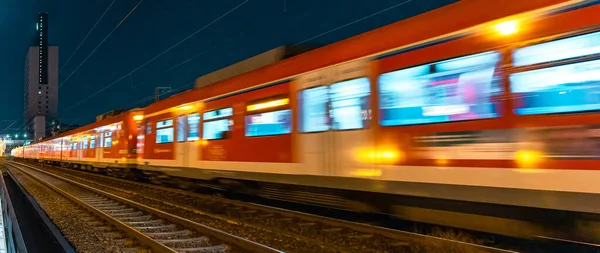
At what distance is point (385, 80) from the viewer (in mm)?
5812

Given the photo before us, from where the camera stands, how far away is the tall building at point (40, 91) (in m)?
73.5

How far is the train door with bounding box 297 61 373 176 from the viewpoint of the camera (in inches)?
242

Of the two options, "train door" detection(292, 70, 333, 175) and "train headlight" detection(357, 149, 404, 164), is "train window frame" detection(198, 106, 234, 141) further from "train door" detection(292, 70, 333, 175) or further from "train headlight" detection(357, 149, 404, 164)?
"train headlight" detection(357, 149, 404, 164)

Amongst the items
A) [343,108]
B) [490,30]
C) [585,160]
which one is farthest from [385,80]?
[585,160]

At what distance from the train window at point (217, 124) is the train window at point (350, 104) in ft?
10.5

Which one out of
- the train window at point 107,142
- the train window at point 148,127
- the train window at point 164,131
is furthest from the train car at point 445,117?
the train window at point 107,142

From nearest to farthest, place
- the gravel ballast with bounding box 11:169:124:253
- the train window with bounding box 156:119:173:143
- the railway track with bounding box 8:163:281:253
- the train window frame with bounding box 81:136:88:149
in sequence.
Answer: the railway track with bounding box 8:163:281:253 → the gravel ballast with bounding box 11:169:124:253 → the train window with bounding box 156:119:173:143 → the train window frame with bounding box 81:136:88:149

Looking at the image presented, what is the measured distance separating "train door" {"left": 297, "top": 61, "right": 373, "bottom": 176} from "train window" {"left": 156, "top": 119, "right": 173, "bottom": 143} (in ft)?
20.1

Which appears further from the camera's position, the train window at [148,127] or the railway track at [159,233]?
the train window at [148,127]

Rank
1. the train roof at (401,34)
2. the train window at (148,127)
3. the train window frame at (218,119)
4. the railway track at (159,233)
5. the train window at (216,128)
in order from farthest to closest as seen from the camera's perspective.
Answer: the train window at (148,127) → the train window at (216,128) → the train window frame at (218,119) → the railway track at (159,233) → the train roof at (401,34)

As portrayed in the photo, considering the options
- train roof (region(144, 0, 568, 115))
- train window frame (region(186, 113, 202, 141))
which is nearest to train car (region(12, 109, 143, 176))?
train window frame (region(186, 113, 202, 141))

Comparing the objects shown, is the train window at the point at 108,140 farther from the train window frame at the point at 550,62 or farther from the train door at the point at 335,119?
the train window frame at the point at 550,62

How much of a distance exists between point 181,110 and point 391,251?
774cm

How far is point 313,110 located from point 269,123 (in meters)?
1.30
